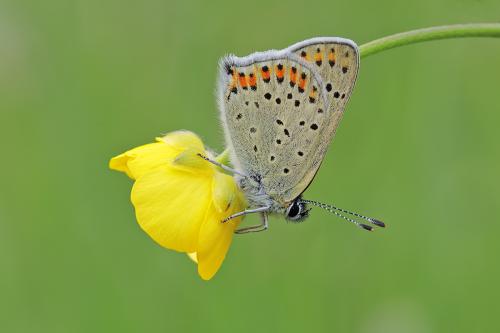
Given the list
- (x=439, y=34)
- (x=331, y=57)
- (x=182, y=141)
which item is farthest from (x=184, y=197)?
(x=439, y=34)

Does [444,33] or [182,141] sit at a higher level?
[444,33]

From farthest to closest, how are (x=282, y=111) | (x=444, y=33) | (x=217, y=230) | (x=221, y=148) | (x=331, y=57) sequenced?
(x=221, y=148) < (x=282, y=111) < (x=217, y=230) < (x=331, y=57) < (x=444, y=33)

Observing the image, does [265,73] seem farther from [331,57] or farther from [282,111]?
[331,57]

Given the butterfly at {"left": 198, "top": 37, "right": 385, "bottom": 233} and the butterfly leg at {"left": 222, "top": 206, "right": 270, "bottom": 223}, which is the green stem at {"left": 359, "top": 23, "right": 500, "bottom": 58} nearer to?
the butterfly at {"left": 198, "top": 37, "right": 385, "bottom": 233}

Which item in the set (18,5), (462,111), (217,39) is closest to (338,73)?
(462,111)

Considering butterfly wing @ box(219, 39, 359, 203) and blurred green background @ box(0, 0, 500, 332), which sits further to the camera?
blurred green background @ box(0, 0, 500, 332)

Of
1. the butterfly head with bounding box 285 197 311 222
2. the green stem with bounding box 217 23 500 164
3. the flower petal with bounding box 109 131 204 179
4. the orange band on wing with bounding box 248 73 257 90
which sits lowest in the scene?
the butterfly head with bounding box 285 197 311 222

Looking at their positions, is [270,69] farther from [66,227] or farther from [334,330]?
[66,227]

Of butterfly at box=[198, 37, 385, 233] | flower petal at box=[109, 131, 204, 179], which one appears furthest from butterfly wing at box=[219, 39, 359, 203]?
flower petal at box=[109, 131, 204, 179]
